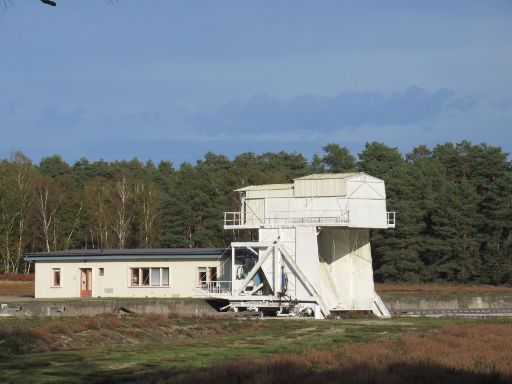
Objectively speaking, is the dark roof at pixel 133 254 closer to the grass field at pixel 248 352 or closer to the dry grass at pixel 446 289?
the grass field at pixel 248 352

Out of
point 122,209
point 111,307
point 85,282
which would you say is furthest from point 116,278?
point 122,209

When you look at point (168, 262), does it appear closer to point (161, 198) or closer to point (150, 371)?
point (150, 371)

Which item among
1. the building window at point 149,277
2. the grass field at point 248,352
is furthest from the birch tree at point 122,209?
the grass field at point 248,352

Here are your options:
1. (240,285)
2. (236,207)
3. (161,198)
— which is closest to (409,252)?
(236,207)

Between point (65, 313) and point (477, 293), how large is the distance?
3052cm

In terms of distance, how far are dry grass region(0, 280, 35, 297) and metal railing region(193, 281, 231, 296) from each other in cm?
1383

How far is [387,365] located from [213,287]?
97.2 feet

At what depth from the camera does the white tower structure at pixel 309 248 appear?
164 ft

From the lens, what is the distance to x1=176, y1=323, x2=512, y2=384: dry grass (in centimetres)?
2173

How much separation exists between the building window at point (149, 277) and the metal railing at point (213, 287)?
2.04 metres

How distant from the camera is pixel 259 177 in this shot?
102 metres

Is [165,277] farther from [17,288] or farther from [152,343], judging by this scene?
[152,343]

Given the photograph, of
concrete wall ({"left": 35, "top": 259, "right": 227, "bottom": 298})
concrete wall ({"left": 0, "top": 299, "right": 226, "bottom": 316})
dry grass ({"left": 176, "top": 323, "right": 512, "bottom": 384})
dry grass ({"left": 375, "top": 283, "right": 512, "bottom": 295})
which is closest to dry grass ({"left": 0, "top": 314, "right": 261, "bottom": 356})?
concrete wall ({"left": 0, "top": 299, "right": 226, "bottom": 316})

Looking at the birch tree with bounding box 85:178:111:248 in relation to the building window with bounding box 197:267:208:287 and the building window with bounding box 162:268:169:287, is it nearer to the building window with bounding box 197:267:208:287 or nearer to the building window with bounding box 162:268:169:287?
the building window with bounding box 162:268:169:287
